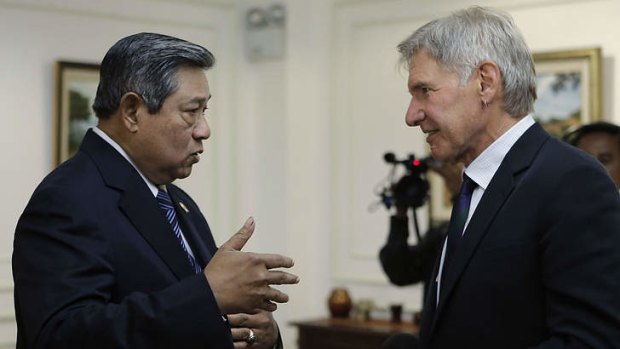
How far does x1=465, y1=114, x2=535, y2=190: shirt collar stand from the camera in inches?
85.2

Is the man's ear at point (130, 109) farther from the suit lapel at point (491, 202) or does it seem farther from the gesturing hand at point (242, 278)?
the suit lapel at point (491, 202)

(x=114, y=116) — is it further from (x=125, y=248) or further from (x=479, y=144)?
(x=479, y=144)

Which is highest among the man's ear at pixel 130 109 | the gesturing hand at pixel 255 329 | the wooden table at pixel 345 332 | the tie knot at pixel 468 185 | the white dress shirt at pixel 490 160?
the man's ear at pixel 130 109

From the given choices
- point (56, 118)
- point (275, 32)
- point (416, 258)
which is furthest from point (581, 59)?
point (56, 118)

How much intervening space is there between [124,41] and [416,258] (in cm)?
207

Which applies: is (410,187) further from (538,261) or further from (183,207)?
(538,261)

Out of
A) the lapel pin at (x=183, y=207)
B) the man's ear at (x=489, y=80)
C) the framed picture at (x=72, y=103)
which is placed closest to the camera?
the man's ear at (x=489, y=80)

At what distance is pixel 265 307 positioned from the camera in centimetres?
211

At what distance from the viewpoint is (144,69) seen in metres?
2.24

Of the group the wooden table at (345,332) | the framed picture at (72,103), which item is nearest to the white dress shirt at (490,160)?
the wooden table at (345,332)

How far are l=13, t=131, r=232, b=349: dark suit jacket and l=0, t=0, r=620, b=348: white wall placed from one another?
353 cm

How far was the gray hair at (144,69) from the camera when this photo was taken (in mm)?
2244

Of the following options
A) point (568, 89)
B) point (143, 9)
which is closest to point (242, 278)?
point (568, 89)

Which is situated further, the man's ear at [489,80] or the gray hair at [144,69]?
the gray hair at [144,69]
